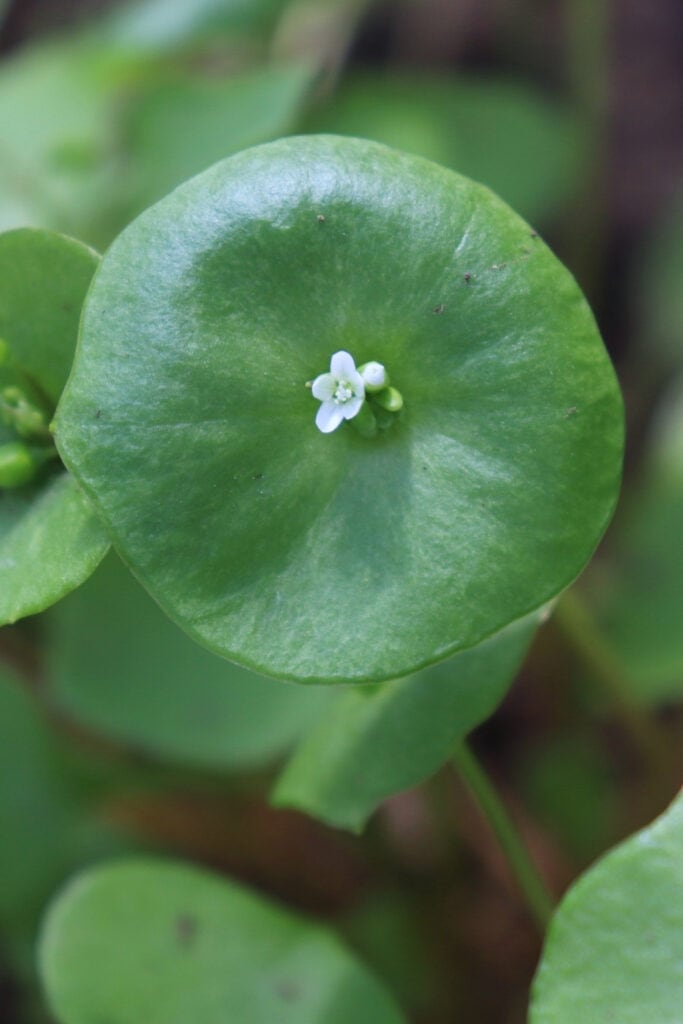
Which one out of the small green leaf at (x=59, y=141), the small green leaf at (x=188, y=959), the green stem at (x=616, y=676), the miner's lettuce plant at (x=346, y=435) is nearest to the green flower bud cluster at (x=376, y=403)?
the miner's lettuce plant at (x=346, y=435)

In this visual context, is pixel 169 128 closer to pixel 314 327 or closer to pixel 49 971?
pixel 314 327

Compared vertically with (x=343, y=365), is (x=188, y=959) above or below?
below

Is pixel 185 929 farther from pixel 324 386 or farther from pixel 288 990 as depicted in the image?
pixel 324 386

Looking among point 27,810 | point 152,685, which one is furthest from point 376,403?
point 27,810

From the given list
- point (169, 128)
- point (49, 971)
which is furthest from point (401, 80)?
point (49, 971)

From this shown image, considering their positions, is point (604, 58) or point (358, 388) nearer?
point (358, 388)

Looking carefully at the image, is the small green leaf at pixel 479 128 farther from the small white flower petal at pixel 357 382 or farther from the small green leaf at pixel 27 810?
the small white flower petal at pixel 357 382
